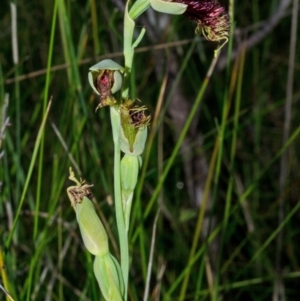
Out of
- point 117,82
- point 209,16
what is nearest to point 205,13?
point 209,16

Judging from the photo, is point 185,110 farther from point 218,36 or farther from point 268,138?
point 218,36

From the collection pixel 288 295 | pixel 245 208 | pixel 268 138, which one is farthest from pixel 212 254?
pixel 268 138

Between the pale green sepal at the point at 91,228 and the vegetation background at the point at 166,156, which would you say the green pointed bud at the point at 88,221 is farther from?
the vegetation background at the point at 166,156

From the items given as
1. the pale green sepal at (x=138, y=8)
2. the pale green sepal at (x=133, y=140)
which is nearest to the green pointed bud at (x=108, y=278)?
the pale green sepal at (x=133, y=140)

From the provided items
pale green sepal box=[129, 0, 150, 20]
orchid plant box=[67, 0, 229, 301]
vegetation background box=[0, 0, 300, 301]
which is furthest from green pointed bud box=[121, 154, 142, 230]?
vegetation background box=[0, 0, 300, 301]

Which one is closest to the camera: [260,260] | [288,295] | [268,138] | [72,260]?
[72,260]

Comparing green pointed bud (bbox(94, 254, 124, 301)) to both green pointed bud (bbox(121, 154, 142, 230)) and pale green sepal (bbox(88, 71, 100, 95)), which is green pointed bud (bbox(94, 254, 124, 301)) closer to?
Result: green pointed bud (bbox(121, 154, 142, 230))

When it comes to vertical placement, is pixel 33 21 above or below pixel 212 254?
above
